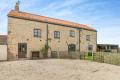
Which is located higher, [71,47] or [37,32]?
[37,32]

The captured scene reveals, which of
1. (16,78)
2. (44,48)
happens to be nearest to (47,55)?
(44,48)

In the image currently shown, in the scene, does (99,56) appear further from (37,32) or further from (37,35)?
(37,32)

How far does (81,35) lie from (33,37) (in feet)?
38.5

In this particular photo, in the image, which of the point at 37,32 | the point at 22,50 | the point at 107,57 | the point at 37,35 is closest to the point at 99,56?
the point at 107,57

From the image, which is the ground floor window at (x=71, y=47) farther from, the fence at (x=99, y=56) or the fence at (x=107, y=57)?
the fence at (x=107, y=57)

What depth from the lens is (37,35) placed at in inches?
1156

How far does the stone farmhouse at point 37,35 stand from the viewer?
2664cm

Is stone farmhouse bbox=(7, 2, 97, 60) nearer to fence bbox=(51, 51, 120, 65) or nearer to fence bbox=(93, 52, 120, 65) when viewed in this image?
fence bbox=(51, 51, 120, 65)

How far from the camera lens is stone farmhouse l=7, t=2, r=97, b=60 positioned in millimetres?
26641

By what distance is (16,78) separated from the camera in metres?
13.8

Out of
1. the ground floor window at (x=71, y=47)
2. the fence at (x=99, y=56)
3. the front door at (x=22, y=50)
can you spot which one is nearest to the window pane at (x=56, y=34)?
the fence at (x=99, y=56)

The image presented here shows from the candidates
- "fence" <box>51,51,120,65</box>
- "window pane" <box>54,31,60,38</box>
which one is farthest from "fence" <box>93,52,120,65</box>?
"window pane" <box>54,31,60,38</box>

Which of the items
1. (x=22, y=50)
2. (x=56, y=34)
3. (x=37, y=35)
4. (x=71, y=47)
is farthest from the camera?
(x=71, y=47)

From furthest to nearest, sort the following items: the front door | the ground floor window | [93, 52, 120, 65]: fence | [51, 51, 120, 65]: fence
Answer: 1. the ground floor window
2. the front door
3. [51, 51, 120, 65]: fence
4. [93, 52, 120, 65]: fence
